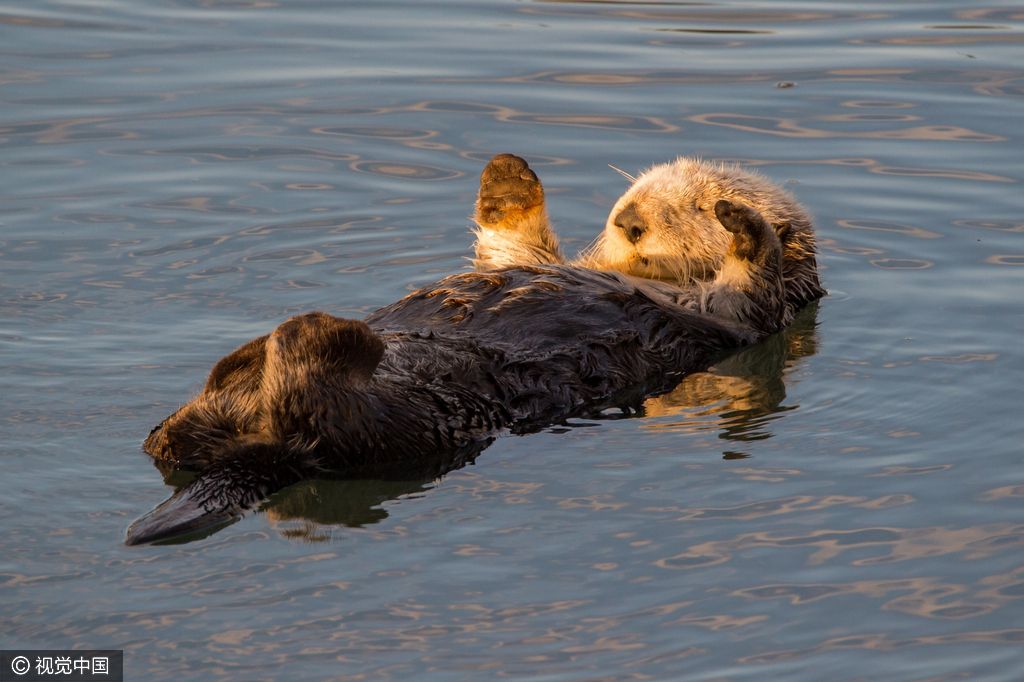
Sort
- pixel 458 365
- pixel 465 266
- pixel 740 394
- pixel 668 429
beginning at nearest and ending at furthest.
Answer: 1. pixel 458 365
2. pixel 668 429
3. pixel 740 394
4. pixel 465 266

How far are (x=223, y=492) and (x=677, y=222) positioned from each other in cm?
266

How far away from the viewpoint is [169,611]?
314cm

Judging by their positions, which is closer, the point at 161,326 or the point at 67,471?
the point at 67,471

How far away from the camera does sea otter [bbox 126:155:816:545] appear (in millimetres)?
3754

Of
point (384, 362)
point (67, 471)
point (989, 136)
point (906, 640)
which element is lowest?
point (906, 640)

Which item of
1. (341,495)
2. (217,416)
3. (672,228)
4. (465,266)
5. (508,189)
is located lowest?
(341,495)

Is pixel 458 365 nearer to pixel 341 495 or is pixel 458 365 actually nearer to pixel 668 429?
pixel 341 495

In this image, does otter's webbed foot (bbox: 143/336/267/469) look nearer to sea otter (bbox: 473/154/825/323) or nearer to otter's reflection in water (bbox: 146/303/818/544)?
otter's reflection in water (bbox: 146/303/818/544)

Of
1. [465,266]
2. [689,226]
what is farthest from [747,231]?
[465,266]

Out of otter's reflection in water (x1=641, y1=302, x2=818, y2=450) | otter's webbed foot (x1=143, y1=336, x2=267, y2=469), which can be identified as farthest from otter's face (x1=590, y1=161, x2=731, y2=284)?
otter's webbed foot (x1=143, y1=336, x2=267, y2=469)

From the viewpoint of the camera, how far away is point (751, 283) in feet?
17.3

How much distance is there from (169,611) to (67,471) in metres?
1.02

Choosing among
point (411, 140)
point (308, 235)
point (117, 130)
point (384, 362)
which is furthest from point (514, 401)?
point (117, 130)

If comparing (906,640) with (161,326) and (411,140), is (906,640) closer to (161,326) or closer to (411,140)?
(161,326)
